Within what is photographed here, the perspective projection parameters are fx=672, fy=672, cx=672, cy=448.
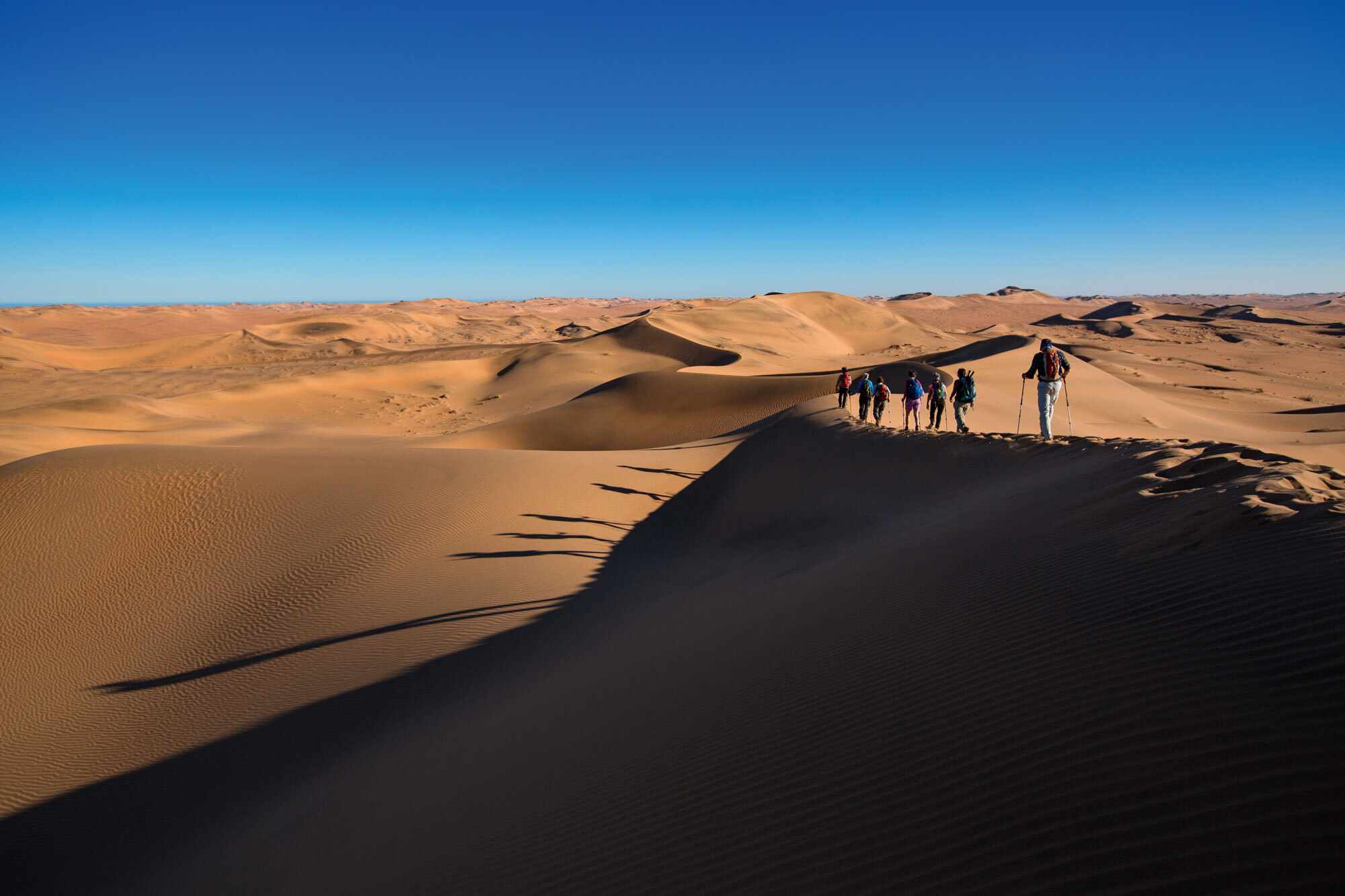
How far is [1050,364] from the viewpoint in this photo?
31.9 ft

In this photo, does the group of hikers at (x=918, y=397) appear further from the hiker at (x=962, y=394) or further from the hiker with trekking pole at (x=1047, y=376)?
the hiker with trekking pole at (x=1047, y=376)

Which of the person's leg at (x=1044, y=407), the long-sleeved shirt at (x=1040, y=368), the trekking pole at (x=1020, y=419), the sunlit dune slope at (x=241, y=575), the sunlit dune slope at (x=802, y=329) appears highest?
the sunlit dune slope at (x=802, y=329)

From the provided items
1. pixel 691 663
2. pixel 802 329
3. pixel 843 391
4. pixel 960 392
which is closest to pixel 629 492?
pixel 843 391

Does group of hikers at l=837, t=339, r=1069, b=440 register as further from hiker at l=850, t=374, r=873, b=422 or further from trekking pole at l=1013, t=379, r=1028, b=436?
trekking pole at l=1013, t=379, r=1028, b=436

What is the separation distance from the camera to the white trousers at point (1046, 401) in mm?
9984

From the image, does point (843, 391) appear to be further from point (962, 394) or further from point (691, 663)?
point (691, 663)

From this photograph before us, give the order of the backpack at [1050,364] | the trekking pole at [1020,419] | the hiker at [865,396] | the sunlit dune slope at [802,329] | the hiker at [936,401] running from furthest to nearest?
the sunlit dune slope at [802,329], the hiker at [865,396], the hiker at [936,401], the trekking pole at [1020,419], the backpack at [1050,364]

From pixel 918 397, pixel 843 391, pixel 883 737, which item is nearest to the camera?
pixel 883 737

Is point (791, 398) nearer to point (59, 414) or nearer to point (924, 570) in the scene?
point (924, 570)

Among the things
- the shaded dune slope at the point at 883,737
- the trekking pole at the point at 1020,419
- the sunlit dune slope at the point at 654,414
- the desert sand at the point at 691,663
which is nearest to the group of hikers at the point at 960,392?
the trekking pole at the point at 1020,419

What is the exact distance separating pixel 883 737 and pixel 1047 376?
27.0 feet

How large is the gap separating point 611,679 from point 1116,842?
441cm

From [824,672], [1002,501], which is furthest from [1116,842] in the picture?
[1002,501]

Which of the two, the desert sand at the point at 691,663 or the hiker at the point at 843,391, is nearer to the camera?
the desert sand at the point at 691,663
